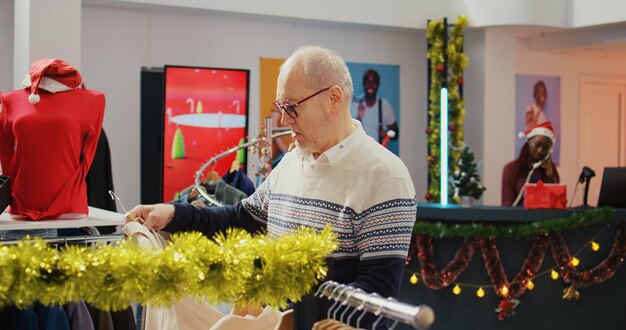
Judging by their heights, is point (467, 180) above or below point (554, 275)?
above

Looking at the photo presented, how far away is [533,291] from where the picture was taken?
6.10 meters

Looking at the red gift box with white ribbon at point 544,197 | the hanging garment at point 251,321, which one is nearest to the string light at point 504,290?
the red gift box with white ribbon at point 544,197

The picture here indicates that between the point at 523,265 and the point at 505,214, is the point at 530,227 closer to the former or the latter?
the point at 505,214

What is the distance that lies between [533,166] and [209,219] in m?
5.10

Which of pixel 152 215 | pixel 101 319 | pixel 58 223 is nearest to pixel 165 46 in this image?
pixel 58 223

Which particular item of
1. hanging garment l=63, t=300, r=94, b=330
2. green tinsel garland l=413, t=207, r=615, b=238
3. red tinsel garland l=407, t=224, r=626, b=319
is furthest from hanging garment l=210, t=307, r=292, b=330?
red tinsel garland l=407, t=224, r=626, b=319

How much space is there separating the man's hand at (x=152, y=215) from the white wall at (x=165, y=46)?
563 centimetres

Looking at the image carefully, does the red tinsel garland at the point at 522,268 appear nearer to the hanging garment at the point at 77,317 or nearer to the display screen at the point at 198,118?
the display screen at the point at 198,118

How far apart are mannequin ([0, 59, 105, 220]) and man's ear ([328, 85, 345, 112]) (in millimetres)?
1473

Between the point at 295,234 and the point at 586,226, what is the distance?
4687mm

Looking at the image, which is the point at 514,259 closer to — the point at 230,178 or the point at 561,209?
the point at 561,209

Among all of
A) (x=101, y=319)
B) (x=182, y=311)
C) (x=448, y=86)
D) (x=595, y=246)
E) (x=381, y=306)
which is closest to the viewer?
(x=381, y=306)

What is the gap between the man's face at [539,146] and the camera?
24.0 feet

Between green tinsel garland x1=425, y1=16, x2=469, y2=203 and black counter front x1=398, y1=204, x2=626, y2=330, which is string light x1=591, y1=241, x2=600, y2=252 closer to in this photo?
black counter front x1=398, y1=204, x2=626, y2=330
